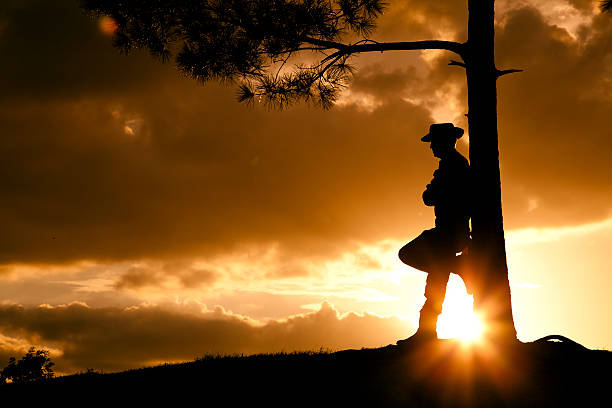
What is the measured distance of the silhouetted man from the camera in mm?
7520

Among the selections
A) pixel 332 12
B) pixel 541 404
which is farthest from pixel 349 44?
pixel 541 404

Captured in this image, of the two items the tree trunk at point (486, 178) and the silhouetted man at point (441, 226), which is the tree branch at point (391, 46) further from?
the silhouetted man at point (441, 226)

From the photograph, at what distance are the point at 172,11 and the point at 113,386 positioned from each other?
6.11m

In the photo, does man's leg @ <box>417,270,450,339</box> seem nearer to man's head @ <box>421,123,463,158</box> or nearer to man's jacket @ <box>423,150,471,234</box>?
man's jacket @ <box>423,150,471,234</box>

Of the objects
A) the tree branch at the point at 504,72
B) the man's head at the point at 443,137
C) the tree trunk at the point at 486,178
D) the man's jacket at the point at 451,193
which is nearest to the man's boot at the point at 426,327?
the tree trunk at the point at 486,178

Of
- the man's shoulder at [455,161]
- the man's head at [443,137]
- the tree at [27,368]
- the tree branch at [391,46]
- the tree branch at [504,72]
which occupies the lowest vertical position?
the tree at [27,368]

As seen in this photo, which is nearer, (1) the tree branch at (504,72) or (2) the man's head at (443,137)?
(2) the man's head at (443,137)

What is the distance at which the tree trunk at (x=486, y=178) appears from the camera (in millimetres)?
8195

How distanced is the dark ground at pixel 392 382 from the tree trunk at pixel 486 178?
0.62m

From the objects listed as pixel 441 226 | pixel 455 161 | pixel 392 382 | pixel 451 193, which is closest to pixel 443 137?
pixel 455 161

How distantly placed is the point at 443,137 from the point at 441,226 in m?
1.12

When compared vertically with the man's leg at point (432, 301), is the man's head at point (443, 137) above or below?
above

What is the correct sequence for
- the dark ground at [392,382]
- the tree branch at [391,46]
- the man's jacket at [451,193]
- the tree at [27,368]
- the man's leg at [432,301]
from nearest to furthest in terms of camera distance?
the dark ground at [392,382], the man's jacket at [451,193], the man's leg at [432,301], the tree branch at [391,46], the tree at [27,368]

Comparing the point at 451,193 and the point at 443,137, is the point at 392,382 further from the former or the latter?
the point at 443,137
